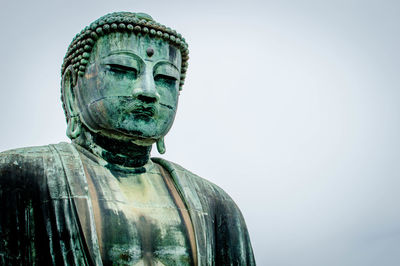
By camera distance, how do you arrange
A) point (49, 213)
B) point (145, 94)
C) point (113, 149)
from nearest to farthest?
point (49, 213), point (145, 94), point (113, 149)

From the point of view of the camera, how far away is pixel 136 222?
30.8ft

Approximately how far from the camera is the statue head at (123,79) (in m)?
9.84

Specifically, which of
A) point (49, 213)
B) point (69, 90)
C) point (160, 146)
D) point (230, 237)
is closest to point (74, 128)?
point (69, 90)

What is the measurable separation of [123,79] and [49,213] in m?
1.92

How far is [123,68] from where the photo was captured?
32.7 ft

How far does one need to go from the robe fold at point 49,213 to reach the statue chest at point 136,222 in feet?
0.68

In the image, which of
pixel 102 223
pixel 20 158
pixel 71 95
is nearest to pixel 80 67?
pixel 71 95

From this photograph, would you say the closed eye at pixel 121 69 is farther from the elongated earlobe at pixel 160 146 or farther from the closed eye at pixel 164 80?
the elongated earlobe at pixel 160 146

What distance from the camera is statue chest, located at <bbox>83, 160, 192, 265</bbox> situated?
9109mm

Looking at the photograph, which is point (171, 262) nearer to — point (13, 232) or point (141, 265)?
point (141, 265)

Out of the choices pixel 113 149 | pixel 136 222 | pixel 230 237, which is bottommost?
pixel 230 237

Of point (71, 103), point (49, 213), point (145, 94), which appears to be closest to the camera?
point (49, 213)

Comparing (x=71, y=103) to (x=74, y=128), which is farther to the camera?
(x=71, y=103)

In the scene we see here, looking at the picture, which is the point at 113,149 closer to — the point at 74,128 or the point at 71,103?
the point at 74,128
